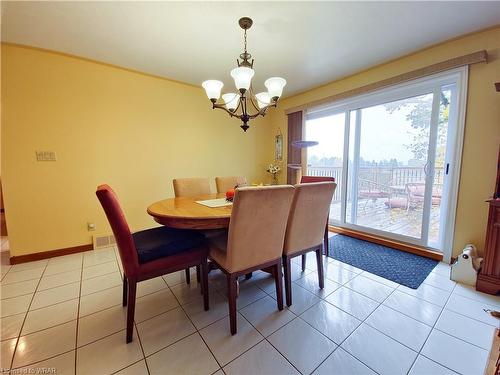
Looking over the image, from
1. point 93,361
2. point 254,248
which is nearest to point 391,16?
point 254,248

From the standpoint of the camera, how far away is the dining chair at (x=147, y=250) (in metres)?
1.22

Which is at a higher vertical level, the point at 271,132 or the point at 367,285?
the point at 271,132

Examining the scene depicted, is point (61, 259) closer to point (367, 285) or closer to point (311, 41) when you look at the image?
point (367, 285)

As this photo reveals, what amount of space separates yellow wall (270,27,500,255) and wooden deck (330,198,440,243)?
311mm

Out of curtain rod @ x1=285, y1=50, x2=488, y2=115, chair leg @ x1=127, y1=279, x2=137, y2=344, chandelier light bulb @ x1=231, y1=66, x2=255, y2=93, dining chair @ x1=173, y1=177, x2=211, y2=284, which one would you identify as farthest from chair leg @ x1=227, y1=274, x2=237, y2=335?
curtain rod @ x1=285, y1=50, x2=488, y2=115

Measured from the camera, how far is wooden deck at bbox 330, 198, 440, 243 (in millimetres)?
2539

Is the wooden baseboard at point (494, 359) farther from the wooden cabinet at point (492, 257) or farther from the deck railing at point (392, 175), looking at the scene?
the deck railing at point (392, 175)

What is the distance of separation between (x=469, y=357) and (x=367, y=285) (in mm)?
751

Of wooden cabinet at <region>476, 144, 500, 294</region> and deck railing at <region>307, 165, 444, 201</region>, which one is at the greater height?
deck railing at <region>307, 165, 444, 201</region>

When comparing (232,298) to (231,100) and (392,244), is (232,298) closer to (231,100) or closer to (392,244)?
(231,100)

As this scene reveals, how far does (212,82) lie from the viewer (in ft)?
5.93

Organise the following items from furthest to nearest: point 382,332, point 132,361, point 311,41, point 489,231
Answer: point 311,41 < point 489,231 < point 382,332 < point 132,361

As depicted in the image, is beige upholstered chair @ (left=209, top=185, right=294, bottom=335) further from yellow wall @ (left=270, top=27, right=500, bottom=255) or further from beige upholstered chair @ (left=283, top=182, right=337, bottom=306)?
yellow wall @ (left=270, top=27, right=500, bottom=255)

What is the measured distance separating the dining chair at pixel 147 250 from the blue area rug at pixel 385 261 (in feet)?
5.77
